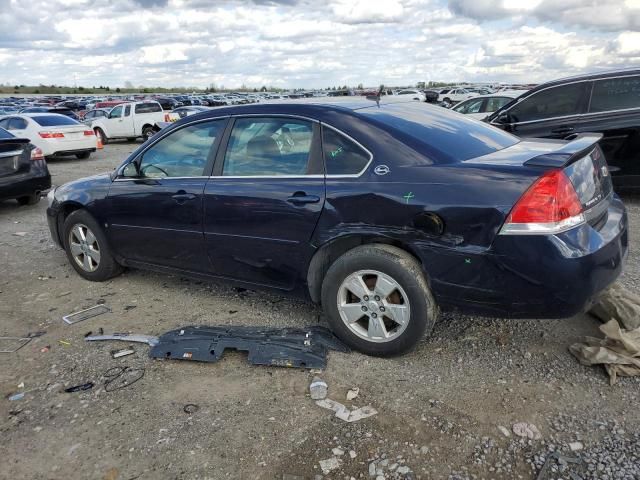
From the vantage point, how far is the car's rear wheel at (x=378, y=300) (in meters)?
3.11

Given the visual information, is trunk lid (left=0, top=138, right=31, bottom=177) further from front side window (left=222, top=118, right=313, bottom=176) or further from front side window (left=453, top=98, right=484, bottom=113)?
front side window (left=453, top=98, right=484, bottom=113)

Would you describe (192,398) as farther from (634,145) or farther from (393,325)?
(634,145)

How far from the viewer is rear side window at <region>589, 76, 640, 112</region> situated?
685cm

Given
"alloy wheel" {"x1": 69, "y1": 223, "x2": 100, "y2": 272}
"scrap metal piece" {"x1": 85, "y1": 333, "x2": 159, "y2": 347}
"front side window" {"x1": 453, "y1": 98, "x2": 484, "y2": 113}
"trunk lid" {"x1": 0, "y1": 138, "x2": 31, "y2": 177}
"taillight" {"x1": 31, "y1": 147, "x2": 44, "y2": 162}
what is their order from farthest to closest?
"front side window" {"x1": 453, "y1": 98, "x2": 484, "y2": 113} < "taillight" {"x1": 31, "y1": 147, "x2": 44, "y2": 162} < "trunk lid" {"x1": 0, "y1": 138, "x2": 31, "y2": 177} < "alloy wheel" {"x1": 69, "y1": 223, "x2": 100, "y2": 272} < "scrap metal piece" {"x1": 85, "y1": 333, "x2": 159, "y2": 347}

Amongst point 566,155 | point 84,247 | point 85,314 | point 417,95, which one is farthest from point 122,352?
point 417,95

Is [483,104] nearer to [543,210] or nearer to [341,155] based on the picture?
[341,155]

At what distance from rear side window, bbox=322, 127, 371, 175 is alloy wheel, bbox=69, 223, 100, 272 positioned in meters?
2.59

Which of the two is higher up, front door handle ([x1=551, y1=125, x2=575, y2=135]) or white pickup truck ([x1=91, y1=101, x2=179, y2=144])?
front door handle ([x1=551, y1=125, x2=575, y2=135])

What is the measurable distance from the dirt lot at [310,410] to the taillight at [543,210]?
94cm

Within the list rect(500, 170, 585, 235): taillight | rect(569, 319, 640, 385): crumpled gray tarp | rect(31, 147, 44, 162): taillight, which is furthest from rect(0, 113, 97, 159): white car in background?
rect(569, 319, 640, 385): crumpled gray tarp

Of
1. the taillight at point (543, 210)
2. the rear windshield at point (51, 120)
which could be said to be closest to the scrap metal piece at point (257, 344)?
the taillight at point (543, 210)

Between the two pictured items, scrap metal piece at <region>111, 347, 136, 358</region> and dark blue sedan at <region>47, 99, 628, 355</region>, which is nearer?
dark blue sedan at <region>47, 99, 628, 355</region>

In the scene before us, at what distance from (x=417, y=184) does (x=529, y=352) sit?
1366 mm

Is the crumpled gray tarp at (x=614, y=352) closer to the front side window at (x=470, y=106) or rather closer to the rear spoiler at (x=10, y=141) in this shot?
the rear spoiler at (x=10, y=141)
